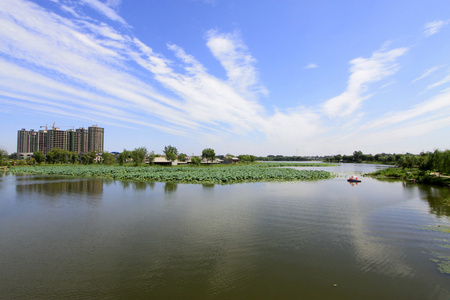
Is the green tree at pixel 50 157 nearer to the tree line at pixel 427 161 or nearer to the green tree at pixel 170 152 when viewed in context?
the green tree at pixel 170 152

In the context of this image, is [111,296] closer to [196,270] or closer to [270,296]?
[196,270]

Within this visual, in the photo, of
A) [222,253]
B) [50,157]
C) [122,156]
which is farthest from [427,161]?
[50,157]

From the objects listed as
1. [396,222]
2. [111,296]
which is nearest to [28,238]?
[111,296]

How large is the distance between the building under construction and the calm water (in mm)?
96527

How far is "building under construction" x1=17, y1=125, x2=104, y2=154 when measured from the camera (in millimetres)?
99806

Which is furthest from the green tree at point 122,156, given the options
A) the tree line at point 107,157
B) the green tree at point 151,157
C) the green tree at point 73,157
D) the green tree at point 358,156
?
the green tree at point 358,156

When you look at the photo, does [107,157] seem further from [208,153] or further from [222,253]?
[222,253]

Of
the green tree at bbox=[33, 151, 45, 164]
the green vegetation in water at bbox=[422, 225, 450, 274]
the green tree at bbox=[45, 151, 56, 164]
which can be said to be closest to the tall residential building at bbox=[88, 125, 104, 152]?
the green tree at bbox=[45, 151, 56, 164]

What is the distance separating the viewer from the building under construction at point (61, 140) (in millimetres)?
A: 99806

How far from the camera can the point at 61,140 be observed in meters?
100

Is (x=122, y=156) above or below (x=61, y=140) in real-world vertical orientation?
below

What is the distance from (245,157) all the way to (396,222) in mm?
100731

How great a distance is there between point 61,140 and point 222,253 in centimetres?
11597

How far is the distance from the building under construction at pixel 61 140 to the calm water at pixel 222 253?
317 feet
